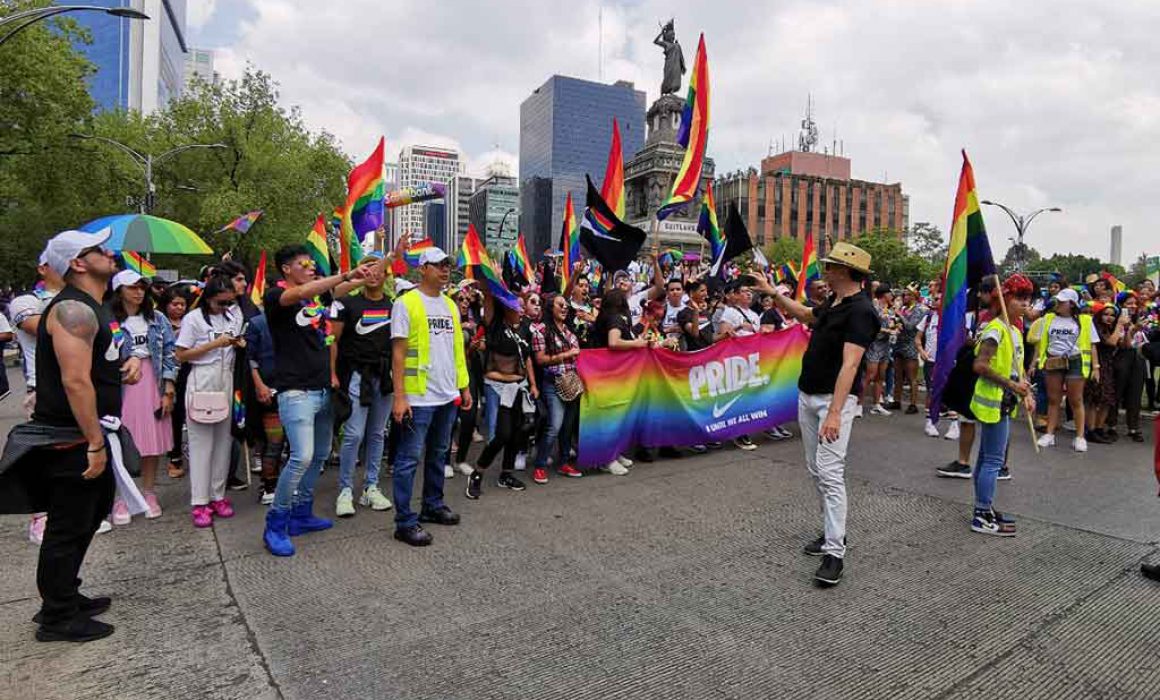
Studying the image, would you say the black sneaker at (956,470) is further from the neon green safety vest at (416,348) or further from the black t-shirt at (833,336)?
the neon green safety vest at (416,348)

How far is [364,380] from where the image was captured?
5566 millimetres

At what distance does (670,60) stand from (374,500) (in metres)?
74.2

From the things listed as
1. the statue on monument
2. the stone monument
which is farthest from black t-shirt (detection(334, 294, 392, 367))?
the statue on monument

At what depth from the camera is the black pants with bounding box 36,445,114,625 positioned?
340 centimetres

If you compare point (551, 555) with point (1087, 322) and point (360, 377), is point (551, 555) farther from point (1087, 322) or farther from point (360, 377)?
point (1087, 322)

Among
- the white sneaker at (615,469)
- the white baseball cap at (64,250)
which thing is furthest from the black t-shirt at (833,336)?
the white baseball cap at (64,250)

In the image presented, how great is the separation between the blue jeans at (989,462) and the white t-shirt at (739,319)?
12.1 feet

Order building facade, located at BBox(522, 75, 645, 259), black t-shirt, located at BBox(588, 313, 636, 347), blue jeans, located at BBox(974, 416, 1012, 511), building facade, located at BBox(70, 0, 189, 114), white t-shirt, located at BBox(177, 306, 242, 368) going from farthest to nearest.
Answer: building facade, located at BBox(522, 75, 645, 259) → building facade, located at BBox(70, 0, 189, 114) → black t-shirt, located at BBox(588, 313, 636, 347) → white t-shirt, located at BBox(177, 306, 242, 368) → blue jeans, located at BBox(974, 416, 1012, 511)

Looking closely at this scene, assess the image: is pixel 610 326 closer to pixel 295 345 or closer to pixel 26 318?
pixel 295 345

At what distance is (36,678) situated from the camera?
120 inches

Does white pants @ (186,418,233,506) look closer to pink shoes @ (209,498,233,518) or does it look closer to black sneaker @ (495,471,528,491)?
pink shoes @ (209,498,233,518)

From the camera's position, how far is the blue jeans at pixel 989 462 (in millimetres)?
5086

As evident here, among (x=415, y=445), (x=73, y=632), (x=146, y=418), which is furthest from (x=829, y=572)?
(x=146, y=418)

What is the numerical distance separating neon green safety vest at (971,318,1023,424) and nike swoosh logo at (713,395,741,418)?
299 centimetres
